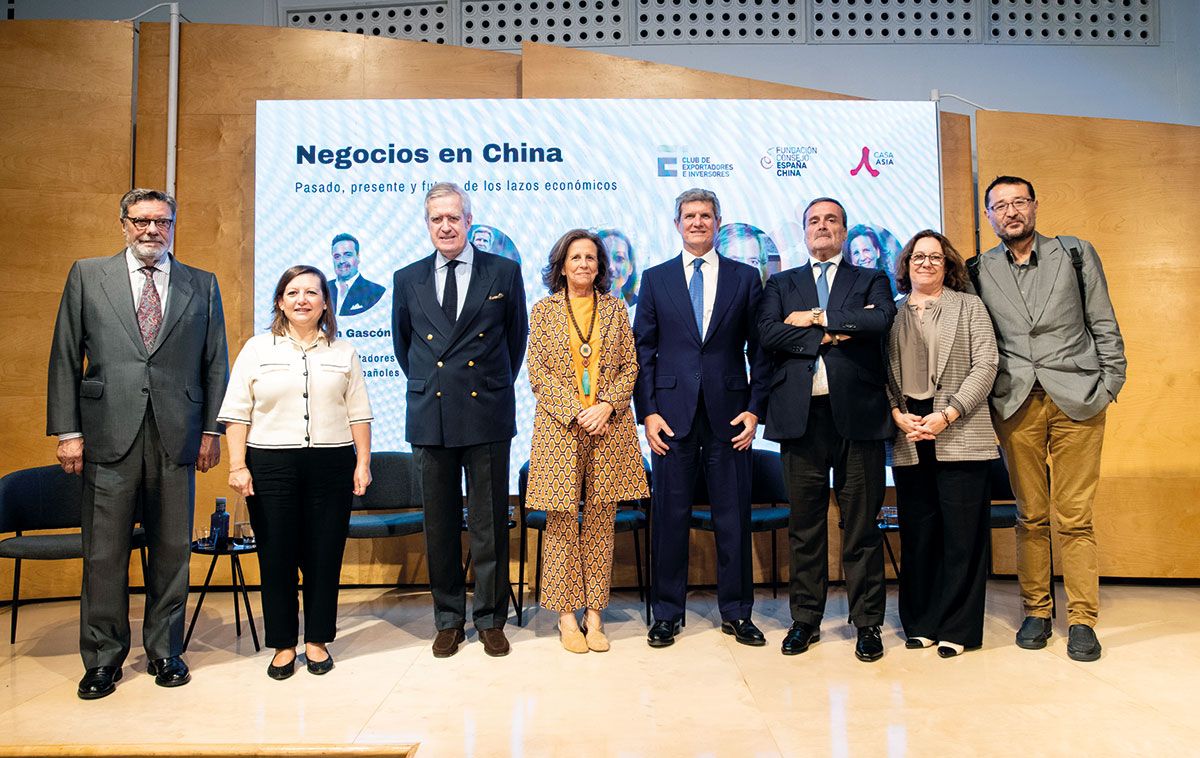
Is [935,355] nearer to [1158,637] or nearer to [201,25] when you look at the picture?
[1158,637]

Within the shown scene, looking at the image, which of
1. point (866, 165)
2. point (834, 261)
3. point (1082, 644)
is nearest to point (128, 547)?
point (834, 261)

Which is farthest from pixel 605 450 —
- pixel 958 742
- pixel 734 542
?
pixel 958 742

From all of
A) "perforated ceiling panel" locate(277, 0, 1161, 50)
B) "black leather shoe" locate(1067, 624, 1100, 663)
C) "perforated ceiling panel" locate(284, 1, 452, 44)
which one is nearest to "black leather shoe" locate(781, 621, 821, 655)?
"black leather shoe" locate(1067, 624, 1100, 663)

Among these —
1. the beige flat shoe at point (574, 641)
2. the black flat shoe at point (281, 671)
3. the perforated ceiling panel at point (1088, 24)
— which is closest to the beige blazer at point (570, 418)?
the beige flat shoe at point (574, 641)

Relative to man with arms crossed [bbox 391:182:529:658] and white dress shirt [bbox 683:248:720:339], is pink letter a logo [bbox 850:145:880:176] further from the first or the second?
man with arms crossed [bbox 391:182:529:658]

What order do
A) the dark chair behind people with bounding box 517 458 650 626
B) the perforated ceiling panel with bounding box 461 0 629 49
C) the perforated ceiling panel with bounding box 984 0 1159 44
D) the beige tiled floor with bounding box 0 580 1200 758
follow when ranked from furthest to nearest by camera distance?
the perforated ceiling panel with bounding box 461 0 629 49 → the perforated ceiling panel with bounding box 984 0 1159 44 → the dark chair behind people with bounding box 517 458 650 626 → the beige tiled floor with bounding box 0 580 1200 758

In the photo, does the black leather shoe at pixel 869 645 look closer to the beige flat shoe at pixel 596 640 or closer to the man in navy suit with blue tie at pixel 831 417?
the man in navy suit with blue tie at pixel 831 417

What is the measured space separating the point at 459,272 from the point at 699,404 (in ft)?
3.66

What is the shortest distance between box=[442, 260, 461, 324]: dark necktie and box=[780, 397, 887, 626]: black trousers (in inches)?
55.6

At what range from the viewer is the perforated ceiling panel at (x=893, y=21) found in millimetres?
5996

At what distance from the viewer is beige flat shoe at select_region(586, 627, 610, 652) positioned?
3.46 metres

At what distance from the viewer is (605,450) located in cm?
348

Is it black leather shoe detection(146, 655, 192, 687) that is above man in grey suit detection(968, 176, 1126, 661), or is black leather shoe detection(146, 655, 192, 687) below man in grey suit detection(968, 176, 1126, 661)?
below

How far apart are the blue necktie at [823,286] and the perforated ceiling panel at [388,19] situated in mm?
3795
